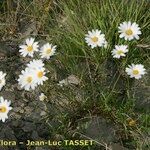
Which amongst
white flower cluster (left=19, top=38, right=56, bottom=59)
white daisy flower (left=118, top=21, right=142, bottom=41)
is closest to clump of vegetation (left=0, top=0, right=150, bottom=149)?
white daisy flower (left=118, top=21, right=142, bottom=41)

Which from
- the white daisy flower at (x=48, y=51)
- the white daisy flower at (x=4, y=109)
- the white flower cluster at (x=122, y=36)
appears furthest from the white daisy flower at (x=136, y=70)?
the white daisy flower at (x=4, y=109)

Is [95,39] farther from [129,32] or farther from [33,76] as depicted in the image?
[33,76]

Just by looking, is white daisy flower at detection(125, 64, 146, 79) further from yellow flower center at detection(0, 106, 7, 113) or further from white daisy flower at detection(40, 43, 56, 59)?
yellow flower center at detection(0, 106, 7, 113)

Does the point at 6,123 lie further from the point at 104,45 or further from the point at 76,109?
the point at 104,45

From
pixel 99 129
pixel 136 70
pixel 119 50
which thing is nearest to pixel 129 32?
pixel 119 50

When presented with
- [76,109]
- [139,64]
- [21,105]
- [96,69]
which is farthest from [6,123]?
[139,64]

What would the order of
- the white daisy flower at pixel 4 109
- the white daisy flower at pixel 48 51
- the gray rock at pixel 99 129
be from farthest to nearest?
1. the white daisy flower at pixel 48 51
2. the gray rock at pixel 99 129
3. the white daisy flower at pixel 4 109

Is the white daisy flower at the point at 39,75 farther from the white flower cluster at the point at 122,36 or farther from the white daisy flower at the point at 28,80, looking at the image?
the white flower cluster at the point at 122,36
